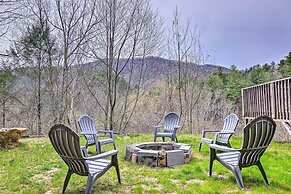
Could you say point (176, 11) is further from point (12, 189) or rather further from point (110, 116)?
point (12, 189)

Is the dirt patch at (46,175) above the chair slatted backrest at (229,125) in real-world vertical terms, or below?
below

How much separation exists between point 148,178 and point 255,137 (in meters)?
1.61

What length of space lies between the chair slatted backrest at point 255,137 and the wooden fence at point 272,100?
2.92 m

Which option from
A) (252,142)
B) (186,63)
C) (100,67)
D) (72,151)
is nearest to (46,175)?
(72,151)

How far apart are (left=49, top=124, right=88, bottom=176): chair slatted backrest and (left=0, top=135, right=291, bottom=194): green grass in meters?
0.50

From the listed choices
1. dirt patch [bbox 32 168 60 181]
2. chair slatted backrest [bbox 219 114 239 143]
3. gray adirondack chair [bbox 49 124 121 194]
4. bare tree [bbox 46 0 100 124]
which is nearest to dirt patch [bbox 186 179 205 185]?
gray adirondack chair [bbox 49 124 121 194]

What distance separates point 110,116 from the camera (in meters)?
8.81

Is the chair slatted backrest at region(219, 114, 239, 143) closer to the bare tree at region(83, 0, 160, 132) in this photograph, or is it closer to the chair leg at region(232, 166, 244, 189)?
the chair leg at region(232, 166, 244, 189)

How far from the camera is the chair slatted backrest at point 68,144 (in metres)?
2.89

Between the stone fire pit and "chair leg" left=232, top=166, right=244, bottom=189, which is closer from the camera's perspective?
"chair leg" left=232, top=166, right=244, bottom=189

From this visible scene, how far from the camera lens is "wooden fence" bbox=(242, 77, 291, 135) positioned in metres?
5.82

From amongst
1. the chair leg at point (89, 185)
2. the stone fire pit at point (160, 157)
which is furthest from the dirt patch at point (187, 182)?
the chair leg at point (89, 185)

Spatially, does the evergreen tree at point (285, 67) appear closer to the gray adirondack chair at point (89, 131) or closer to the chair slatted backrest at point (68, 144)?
the gray adirondack chair at point (89, 131)

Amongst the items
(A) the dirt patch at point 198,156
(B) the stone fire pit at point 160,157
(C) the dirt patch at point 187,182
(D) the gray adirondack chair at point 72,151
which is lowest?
(C) the dirt patch at point 187,182
